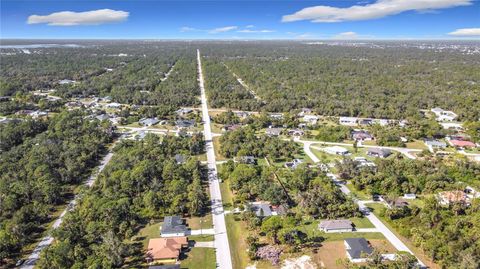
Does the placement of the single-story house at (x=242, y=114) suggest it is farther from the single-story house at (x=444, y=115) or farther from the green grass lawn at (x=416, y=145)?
the single-story house at (x=444, y=115)

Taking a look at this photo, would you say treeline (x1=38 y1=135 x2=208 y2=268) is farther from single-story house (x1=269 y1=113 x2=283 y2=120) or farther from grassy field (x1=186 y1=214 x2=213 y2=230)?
single-story house (x1=269 y1=113 x2=283 y2=120)

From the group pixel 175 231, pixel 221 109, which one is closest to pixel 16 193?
pixel 175 231

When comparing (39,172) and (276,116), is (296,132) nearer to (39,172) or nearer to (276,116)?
(276,116)

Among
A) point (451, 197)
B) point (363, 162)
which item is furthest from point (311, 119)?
point (451, 197)

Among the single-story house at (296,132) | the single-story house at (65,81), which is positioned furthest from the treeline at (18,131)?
the single-story house at (65,81)

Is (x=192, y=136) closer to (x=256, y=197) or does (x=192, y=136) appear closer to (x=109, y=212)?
(x=256, y=197)
